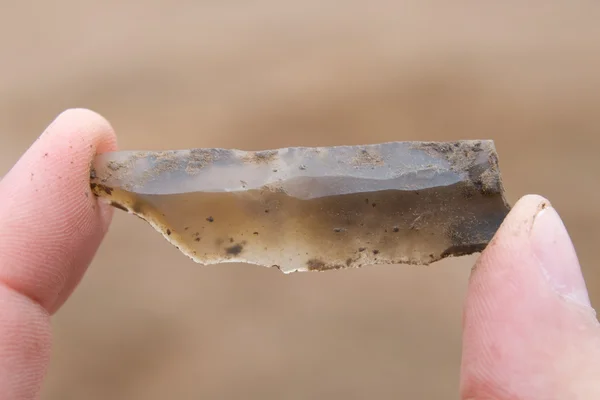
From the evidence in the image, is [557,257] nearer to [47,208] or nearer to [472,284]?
[472,284]

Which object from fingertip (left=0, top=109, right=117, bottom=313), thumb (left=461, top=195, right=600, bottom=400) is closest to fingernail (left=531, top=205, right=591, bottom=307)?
thumb (left=461, top=195, right=600, bottom=400)

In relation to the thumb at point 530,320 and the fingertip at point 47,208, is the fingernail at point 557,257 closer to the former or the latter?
the thumb at point 530,320

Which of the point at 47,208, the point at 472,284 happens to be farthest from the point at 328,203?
the point at 47,208

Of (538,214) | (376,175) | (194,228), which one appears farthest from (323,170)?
(538,214)

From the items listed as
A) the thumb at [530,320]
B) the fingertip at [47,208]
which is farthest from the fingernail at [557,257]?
the fingertip at [47,208]

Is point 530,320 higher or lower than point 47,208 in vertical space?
lower

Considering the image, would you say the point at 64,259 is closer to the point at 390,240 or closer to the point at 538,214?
the point at 390,240
